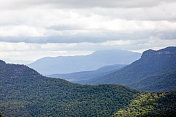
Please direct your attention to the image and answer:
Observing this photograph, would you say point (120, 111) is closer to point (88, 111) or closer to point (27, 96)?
point (88, 111)

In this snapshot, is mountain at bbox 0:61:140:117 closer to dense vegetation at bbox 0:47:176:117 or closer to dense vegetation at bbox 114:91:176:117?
dense vegetation at bbox 0:47:176:117

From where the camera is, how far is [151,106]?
12556cm

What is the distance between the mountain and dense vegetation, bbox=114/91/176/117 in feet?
18.7

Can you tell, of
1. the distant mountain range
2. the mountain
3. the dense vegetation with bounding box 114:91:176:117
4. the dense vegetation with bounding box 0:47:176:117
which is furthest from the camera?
the mountain

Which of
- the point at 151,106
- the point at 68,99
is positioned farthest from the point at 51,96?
the point at 151,106

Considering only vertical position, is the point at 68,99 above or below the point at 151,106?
below

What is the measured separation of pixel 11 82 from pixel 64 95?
36.0 m

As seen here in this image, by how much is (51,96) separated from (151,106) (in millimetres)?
58966

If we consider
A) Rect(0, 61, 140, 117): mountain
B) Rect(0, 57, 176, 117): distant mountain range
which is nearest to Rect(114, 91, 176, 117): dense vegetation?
Rect(0, 57, 176, 117): distant mountain range

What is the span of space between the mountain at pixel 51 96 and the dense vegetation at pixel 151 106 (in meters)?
5.68

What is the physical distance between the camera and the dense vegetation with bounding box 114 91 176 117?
111 m

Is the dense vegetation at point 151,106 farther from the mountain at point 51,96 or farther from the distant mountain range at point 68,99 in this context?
the mountain at point 51,96

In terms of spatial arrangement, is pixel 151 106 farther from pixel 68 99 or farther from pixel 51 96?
pixel 51 96

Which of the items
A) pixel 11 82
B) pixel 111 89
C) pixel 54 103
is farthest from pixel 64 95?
pixel 11 82
